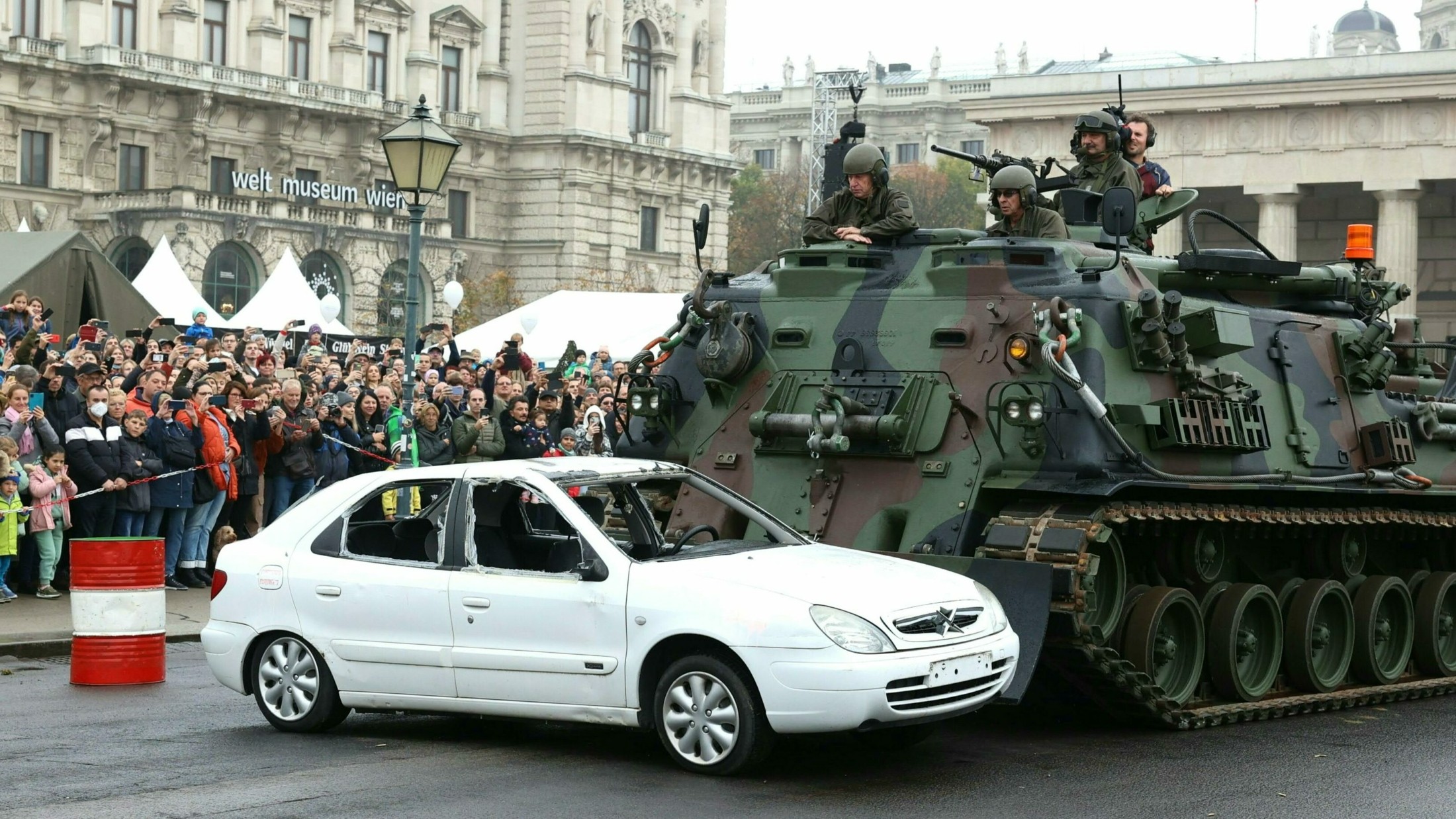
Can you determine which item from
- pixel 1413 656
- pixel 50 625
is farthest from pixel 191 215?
pixel 1413 656

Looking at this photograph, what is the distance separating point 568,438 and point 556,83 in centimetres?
5458

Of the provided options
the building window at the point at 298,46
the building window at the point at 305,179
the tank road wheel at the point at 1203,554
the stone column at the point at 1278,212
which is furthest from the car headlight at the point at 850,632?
the building window at the point at 298,46

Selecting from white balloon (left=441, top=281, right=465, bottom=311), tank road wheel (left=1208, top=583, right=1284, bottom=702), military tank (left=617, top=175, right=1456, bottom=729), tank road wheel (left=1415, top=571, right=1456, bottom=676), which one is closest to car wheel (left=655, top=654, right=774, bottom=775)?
military tank (left=617, top=175, right=1456, bottom=729)

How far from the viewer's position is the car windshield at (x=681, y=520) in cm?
1053

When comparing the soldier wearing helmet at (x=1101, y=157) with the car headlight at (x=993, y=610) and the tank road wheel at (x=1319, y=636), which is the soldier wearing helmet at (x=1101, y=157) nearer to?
the tank road wheel at (x=1319, y=636)

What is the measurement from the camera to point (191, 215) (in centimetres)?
5809

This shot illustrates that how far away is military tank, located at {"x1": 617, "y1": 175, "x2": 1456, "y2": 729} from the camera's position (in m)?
11.6

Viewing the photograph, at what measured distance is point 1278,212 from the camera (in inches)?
2318

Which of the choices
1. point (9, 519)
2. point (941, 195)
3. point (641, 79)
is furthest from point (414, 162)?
point (941, 195)

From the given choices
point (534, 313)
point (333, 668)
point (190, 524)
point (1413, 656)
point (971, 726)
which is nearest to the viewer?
point (333, 668)

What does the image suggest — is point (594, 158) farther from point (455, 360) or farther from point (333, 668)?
point (333, 668)

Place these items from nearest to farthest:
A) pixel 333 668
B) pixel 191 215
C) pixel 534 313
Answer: pixel 333 668 < pixel 534 313 < pixel 191 215

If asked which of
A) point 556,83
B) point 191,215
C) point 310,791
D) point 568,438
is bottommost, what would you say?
point 310,791

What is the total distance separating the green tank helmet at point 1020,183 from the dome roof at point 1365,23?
127973 millimetres
